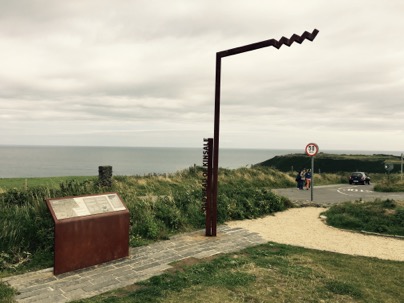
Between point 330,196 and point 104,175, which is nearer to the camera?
point 104,175

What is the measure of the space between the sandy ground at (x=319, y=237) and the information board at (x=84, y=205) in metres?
4.06

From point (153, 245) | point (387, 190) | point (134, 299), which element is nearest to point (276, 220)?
point (153, 245)

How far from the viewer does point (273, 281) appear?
5.41 metres

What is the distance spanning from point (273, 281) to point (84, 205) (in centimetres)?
368

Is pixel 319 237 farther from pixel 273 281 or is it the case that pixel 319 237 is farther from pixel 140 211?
pixel 140 211

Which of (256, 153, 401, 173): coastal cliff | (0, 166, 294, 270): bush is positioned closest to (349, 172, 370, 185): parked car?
(0, 166, 294, 270): bush

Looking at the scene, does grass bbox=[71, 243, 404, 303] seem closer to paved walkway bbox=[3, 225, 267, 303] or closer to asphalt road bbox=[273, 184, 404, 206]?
paved walkway bbox=[3, 225, 267, 303]

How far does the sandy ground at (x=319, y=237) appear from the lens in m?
7.71

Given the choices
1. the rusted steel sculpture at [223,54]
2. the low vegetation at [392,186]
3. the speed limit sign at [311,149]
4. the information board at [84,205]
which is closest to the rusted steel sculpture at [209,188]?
the rusted steel sculpture at [223,54]

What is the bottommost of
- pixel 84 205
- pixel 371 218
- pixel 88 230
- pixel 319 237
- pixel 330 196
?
pixel 330 196

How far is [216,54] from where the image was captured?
27.0 ft

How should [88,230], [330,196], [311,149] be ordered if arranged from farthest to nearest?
[330,196]
[311,149]
[88,230]

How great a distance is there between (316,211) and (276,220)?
2673 mm

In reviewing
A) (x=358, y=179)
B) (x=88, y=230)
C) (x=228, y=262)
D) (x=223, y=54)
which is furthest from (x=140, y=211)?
(x=358, y=179)
